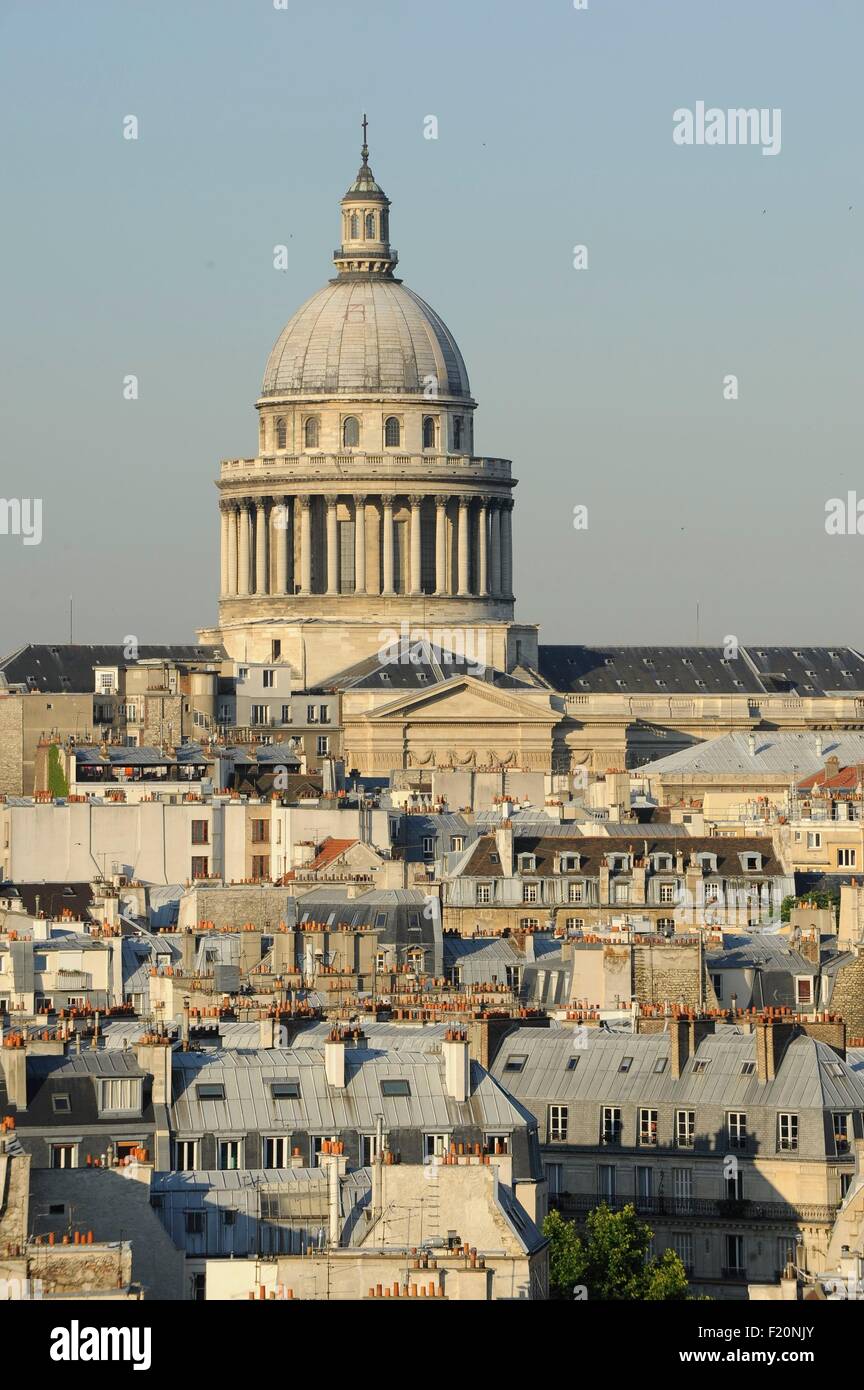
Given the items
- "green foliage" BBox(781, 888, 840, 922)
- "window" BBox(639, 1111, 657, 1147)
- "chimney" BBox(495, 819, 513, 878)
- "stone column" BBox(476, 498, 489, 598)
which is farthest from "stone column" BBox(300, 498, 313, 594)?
"window" BBox(639, 1111, 657, 1147)

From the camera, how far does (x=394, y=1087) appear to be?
33.4 meters

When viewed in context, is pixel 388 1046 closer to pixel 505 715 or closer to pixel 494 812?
pixel 494 812

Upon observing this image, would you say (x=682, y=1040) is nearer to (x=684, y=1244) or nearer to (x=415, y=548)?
(x=684, y=1244)

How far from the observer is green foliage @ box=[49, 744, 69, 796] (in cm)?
9502

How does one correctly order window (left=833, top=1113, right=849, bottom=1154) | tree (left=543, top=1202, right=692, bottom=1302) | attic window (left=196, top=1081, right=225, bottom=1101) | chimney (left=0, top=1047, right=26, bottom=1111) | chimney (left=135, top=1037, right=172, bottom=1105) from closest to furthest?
tree (left=543, top=1202, right=692, bottom=1302)
chimney (left=0, top=1047, right=26, bottom=1111)
chimney (left=135, top=1037, right=172, bottom=1105)
attic window (left=196, top=1081, right=225, bottom=1101)
window (left=833, top=1113, right=849, bottom=1154)

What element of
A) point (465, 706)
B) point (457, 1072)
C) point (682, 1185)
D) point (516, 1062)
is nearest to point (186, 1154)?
point (457, 1072)

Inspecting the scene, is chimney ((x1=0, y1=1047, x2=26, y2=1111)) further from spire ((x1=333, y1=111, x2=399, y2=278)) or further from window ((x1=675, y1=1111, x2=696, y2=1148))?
spire ((x1=333, y1=111, x2=399, y2=278))

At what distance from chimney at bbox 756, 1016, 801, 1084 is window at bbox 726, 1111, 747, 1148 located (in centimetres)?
45

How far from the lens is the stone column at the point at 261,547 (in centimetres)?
17462

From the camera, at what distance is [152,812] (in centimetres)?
8256

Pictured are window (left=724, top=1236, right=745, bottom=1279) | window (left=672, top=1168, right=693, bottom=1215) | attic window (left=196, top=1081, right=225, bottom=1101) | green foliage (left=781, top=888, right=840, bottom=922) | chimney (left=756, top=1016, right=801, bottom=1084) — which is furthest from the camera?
green foliage (left=781, top=888, right=840, bottom=922)

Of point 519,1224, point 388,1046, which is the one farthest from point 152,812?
point 519,1224

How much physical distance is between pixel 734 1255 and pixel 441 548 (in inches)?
5457

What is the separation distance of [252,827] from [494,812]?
9.41 metres
